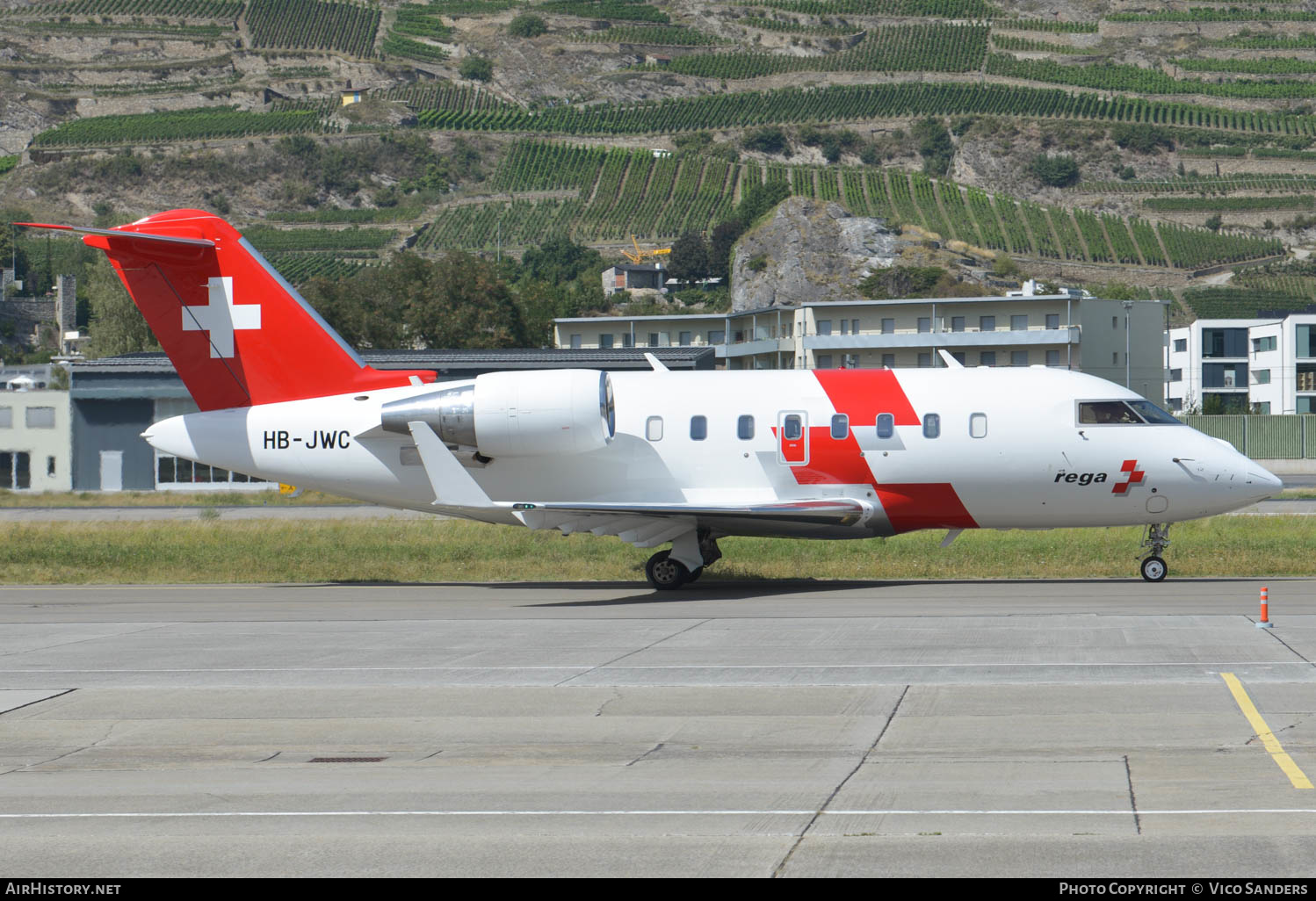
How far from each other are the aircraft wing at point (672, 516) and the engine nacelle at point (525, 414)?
3.53 ft

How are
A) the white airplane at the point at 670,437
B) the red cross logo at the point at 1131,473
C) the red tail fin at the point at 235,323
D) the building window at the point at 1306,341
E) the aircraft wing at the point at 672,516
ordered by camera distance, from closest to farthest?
the aircraft wing at the point at 672,516 < the red cross logo at the point at 1131,473 < the white airplane at the point at 670,437 < the red tail fin at the point at 235,323 < the building window at the point at 1306,341

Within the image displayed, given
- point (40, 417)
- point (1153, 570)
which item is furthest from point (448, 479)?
point (40, 417)

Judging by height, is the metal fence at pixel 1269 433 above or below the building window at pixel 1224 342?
below

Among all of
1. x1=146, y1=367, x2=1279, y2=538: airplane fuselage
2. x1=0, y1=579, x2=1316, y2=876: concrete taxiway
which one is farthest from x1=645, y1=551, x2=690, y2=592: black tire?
x1=0, y1=579, x2=1316, y2=876: concrete taxiway

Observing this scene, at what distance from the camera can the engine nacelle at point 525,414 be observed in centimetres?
2514

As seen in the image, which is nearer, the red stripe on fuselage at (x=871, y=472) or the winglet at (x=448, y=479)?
the winglet at (x=448, y=479)

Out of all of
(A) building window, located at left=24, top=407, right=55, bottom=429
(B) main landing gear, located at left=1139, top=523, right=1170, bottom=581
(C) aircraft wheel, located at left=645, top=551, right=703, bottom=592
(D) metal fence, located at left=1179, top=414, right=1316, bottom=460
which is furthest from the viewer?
(A) building window, located at left=24, top=407, right=55, bottom=429

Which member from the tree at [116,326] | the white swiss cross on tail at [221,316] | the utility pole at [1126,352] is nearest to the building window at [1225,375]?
the utility pole at [1126,352]

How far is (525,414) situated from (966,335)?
80.3m

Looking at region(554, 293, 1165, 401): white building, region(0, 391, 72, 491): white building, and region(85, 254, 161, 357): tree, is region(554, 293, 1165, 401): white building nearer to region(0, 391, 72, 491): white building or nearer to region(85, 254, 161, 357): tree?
region(85, 254, 161, 357): tree

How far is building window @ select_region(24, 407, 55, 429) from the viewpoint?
2761 inches

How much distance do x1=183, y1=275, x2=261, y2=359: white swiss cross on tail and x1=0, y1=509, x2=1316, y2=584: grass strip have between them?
532 centimetres

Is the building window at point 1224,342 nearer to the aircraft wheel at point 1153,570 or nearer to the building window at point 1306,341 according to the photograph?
the building window at point 1306,341

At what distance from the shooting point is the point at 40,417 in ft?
230
